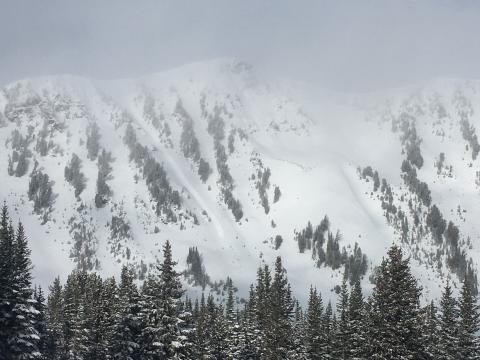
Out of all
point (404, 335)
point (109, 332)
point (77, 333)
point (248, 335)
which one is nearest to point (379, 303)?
point (404, 335)

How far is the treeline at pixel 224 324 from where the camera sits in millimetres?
34281

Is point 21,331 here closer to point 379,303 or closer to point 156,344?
point 156,344

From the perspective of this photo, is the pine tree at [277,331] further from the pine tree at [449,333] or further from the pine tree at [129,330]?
the pine tree at [449,333]

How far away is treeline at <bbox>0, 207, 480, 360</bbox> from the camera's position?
34.3m

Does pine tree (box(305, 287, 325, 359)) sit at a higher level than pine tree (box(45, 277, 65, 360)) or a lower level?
lower

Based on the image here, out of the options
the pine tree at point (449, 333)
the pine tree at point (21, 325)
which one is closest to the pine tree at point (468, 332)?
the pine tree at point (449, 333)

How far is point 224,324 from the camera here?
69.6 m

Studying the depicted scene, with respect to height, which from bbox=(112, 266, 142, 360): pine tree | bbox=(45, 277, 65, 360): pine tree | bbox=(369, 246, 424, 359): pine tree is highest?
bbox=(45, 277, 65, 360): pine tree

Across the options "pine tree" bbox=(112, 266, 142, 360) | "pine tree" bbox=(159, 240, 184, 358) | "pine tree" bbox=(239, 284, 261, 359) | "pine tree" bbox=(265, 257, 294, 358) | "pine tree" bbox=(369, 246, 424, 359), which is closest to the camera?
"pine tree" bbox=(369, 246, 424, 359)

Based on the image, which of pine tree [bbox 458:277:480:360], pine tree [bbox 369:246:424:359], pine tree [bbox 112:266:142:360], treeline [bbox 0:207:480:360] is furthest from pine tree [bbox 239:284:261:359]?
pine tree [bbox 369:246:424:359]

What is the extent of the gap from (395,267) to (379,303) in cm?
242

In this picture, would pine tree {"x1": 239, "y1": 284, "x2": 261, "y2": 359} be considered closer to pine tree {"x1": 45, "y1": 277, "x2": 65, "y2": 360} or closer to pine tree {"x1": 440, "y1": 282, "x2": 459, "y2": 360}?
pine tree {"x1": 440, "y1": 282, "x2": 459, "y2": 360}

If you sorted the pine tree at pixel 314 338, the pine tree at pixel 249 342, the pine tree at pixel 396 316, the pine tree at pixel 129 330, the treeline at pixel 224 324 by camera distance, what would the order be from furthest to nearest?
1. the pine tree at pixel 249 342
2. the pine tree at pixel 314 338
3. the pine tree at pixel 129 330
4. the treeline at pixel 224 324
5. the pine tree at pixel 396 316

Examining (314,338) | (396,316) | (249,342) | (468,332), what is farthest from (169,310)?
(468,332)
